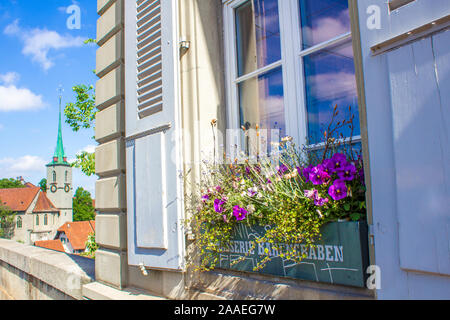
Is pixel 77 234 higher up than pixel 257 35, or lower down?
lower down

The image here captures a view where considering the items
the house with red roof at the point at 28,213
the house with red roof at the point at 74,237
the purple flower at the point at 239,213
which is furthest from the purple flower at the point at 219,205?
the house with red roof at the point at 28,213

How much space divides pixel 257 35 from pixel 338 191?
165cm

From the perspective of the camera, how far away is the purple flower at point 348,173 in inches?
74.3

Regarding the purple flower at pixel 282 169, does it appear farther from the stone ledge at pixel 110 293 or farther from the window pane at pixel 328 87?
the stone ledge at pixel 110 293

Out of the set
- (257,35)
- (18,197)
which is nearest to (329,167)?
(257,35)

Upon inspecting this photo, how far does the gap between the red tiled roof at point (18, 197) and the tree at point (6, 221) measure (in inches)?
55.0

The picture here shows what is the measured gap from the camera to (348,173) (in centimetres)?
190

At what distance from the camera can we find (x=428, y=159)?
1.41 meters

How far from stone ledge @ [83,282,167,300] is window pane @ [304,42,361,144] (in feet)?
6.02

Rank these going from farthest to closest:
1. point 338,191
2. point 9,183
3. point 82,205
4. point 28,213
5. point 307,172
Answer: point 82,205 < point 9,183 < point 28,213 < point 307,172 < point 338,191

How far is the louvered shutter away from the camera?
9.12 ft

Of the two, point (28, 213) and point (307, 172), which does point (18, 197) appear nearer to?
point (28, 213)

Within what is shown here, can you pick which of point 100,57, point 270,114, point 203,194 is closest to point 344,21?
point 270,114
